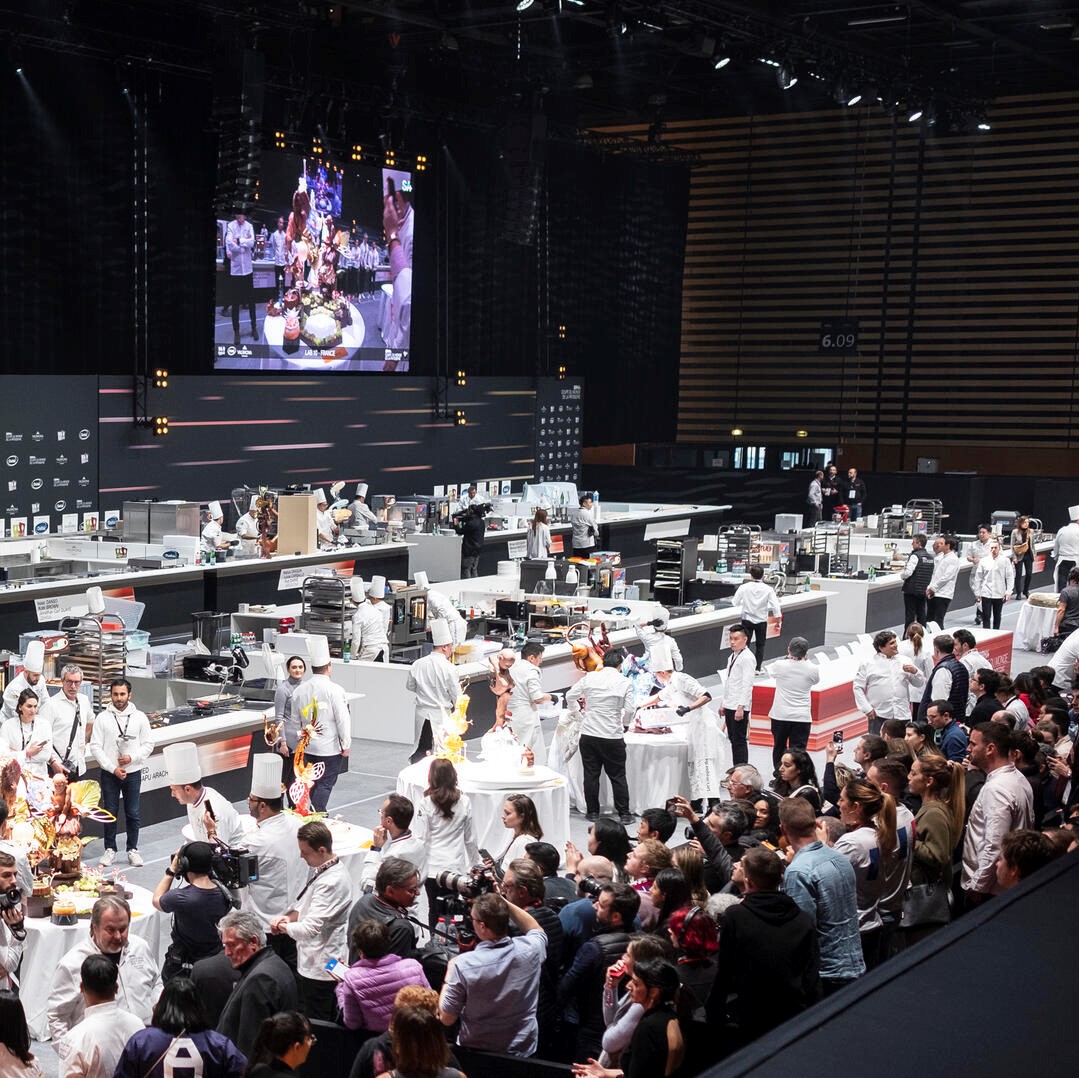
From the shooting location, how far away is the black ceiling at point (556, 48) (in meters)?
15.6

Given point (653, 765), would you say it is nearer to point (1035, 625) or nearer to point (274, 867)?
point (274, 867)

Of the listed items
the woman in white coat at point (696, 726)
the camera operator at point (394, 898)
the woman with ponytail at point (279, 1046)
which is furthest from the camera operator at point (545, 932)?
the woman in white coat at point (696, 726)

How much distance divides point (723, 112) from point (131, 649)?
17580 mm

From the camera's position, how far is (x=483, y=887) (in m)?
4.81

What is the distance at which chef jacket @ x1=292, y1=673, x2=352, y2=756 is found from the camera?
28.6ft

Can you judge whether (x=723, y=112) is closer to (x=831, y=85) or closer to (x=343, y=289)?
(x=831, y=85)

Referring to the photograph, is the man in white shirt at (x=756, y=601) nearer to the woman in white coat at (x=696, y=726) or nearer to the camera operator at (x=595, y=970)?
the woman in white coat at (x=696, y=726)

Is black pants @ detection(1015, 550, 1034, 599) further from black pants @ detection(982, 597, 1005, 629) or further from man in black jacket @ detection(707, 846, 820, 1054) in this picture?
man in black jacket @ detection(707, 846, 820, 1054)

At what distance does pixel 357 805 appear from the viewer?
30.6ft

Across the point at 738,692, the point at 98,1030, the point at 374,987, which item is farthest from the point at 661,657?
the point at 98,1030

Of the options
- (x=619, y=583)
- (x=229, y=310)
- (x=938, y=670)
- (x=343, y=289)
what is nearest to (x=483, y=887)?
(x=938, y=670)

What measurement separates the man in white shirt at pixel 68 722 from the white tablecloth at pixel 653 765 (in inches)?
111

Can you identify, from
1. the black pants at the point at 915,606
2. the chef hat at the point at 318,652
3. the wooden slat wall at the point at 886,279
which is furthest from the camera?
the wooden slat wall at the point at 886,279

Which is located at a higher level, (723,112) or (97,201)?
(723,112)
